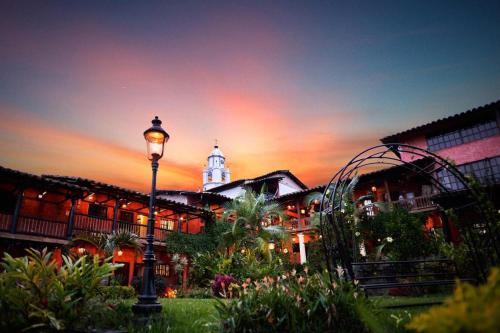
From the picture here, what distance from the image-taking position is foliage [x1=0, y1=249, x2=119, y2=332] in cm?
367

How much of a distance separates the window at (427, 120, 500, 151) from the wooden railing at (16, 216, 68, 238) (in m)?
25.6

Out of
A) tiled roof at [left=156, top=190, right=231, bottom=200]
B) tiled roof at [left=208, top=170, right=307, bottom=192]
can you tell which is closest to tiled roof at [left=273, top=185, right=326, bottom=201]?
tiled roof at [left=208, top=170, right=307, bottom=192]

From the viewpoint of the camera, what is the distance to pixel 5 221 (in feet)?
48.8

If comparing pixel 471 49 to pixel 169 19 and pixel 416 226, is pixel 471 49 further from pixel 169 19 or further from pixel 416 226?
pixel 169 19

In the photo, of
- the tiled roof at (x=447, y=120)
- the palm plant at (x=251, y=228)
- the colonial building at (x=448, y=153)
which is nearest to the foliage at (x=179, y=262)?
the palm plant at (x=251, y=228)

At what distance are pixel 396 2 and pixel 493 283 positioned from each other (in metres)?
12.1

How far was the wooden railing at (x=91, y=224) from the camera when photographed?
693 inches

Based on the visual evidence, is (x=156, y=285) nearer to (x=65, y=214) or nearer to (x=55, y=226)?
(x=55, y=226)

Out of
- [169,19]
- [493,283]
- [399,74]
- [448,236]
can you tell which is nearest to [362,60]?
[399,74]

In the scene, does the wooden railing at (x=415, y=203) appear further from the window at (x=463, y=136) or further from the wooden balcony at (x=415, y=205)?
the window at (x=463, y=136)

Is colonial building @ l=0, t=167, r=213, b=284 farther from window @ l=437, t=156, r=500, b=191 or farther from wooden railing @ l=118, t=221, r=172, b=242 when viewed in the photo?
window @ l=437, t=156, r=500, b=191

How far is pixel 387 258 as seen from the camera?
544 inches

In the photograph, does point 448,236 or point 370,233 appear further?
point 370,233

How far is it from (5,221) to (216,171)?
134 feet
